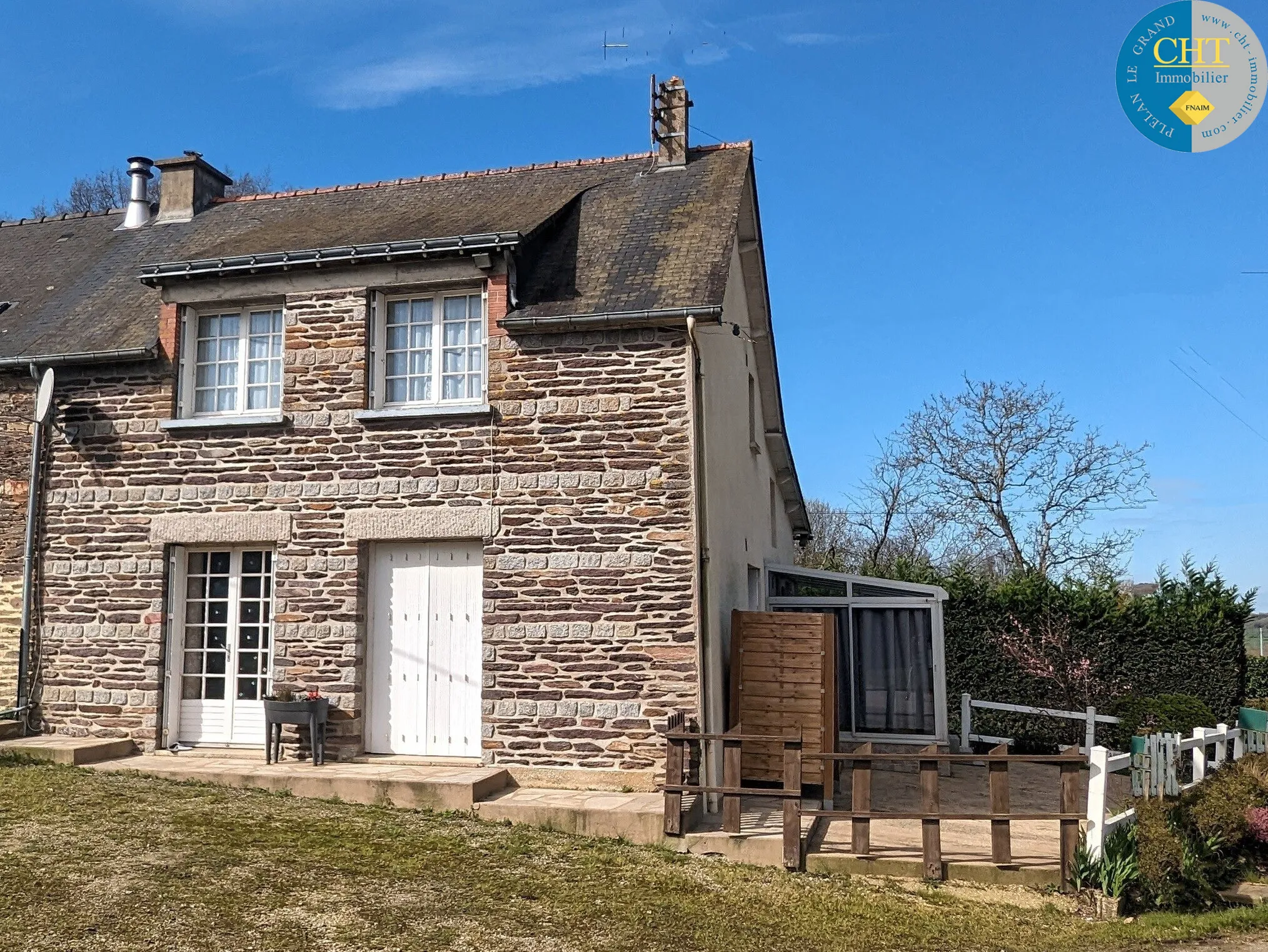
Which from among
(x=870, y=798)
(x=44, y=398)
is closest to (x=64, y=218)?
(x=44, y=398)

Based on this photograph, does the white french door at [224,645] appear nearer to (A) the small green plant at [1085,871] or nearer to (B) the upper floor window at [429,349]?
(B) the upper floor window at [429,349]

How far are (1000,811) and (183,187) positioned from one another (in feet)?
40.2

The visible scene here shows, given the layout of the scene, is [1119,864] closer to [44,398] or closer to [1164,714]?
[1164,714]

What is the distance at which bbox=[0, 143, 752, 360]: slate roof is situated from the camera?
9.79 m

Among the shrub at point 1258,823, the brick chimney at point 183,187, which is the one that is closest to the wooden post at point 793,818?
the shrub at point 1258,823

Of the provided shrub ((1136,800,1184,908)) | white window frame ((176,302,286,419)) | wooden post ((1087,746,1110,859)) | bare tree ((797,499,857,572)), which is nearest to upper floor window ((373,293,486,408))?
white window frame ((176,302,286,419))

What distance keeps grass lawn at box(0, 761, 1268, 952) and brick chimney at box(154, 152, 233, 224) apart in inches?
325

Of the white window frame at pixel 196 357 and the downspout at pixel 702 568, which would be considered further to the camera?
the white window frame at pixel 196 357

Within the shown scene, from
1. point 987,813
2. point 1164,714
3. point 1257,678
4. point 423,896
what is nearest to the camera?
point 423,896

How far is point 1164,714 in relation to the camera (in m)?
11.0

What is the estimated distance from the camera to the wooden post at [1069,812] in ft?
22.6

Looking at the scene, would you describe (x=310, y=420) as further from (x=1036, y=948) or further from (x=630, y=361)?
(x=1036, y=948)

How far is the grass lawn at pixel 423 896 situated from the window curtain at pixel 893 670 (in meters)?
5.49

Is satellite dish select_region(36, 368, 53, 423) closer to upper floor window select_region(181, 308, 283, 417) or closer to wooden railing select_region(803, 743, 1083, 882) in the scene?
upper floor window select_region(181, 308, 283, 417)
